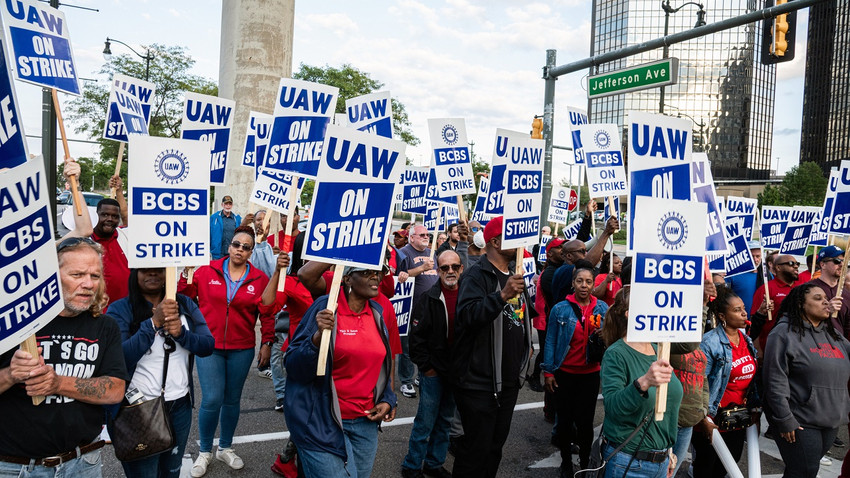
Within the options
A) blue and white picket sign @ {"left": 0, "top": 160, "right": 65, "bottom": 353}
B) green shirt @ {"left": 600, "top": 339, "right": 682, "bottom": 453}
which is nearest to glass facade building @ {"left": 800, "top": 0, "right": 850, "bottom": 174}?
green shirt @ {"left": 600, "top": 339, "right": 682, "bottom": 453}

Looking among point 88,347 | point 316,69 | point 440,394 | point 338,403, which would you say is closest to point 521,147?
point 440,394

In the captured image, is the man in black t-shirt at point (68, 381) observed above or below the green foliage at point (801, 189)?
below

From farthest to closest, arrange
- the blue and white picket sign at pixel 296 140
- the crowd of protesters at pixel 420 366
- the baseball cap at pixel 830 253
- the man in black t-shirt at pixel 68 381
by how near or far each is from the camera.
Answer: the baseball cap at pixel 830 253 → the blue and white picket sign at pixel 296 140 → the crowd of protesters at pixel 420 366 → the man in black t-shirt at pixel 68 381

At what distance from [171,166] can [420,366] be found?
2.54 metres

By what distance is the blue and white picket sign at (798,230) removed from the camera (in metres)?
8.27

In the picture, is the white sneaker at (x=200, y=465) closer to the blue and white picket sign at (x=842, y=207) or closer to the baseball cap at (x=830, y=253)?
the baseball cap at (x=830, y=253)

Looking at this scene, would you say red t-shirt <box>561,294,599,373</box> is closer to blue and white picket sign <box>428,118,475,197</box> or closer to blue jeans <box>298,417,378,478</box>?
blue jeans <box>298,417,378,478</box>

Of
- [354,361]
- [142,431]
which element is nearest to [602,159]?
[354,361]

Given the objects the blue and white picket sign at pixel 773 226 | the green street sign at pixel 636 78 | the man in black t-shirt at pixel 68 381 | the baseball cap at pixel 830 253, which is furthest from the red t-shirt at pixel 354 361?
the green street sign at pixel 636 78

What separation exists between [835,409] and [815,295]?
33.2 inches

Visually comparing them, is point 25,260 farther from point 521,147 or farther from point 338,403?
point 521,147

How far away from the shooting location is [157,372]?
144 inches

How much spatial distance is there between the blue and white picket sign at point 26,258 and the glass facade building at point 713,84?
101 meters

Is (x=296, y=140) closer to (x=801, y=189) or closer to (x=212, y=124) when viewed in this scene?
(x=212, y=124)
